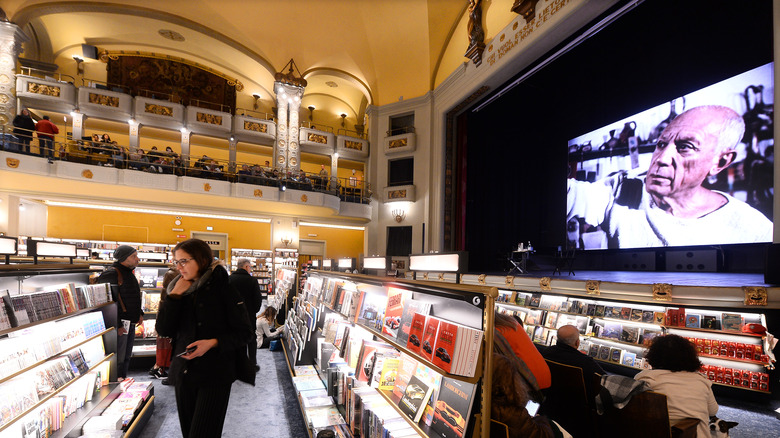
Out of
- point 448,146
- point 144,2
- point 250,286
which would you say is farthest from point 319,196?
point 144,2

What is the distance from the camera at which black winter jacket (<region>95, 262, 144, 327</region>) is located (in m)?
3.55

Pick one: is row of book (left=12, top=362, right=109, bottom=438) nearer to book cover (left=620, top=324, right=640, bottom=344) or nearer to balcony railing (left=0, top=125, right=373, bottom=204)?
book cover (left=620, top=324, right=640, bottom=344)

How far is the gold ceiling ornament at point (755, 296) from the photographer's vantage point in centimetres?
372

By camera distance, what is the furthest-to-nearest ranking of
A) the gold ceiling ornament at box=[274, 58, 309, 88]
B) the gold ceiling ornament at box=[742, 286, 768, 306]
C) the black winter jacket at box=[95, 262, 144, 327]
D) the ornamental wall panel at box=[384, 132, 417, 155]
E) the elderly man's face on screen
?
the gold ceiling ornament at box=[274, 58, 309, 88], the ornamental wall panel at box=[384, 132, 417, 155], the elderly man's face on screen, the gold ceiling ornament at box=[742, 286, 768, 306], the black winter jacket at box=[95, 262, 144, 327]

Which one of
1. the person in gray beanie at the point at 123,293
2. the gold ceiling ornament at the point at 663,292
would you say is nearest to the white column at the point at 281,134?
the person in gray beanie at the point at 123,293

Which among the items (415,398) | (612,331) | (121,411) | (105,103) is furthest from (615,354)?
(105,103)

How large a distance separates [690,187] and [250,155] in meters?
17.2

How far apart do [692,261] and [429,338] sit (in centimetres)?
A: 861

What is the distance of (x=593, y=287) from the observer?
16.8 ft

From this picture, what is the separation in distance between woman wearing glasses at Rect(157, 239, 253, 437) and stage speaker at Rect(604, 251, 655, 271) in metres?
9.53

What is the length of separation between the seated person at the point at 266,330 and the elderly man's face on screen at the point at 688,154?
825 cm

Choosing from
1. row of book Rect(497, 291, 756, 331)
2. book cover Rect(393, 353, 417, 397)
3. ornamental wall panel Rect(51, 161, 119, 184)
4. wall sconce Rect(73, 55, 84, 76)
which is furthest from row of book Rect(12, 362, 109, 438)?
wall sconce Rect(73, 55, 84, 76)

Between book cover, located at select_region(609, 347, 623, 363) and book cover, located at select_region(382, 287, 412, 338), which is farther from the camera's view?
book cover, located at select_region(609, 347, 623, 363)

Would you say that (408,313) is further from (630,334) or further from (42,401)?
(630,334)
